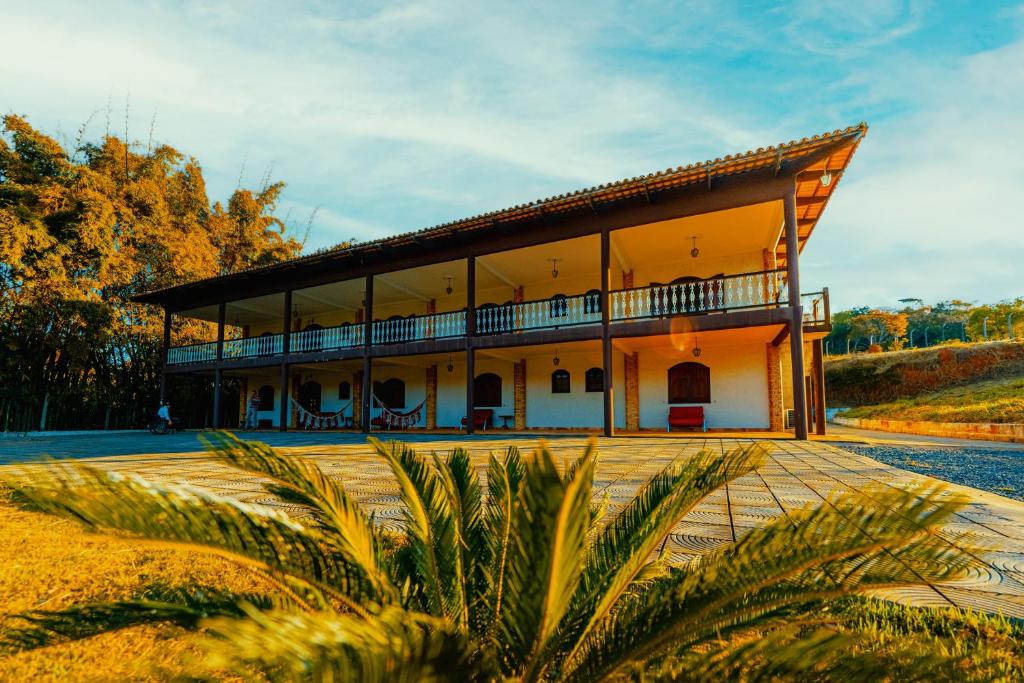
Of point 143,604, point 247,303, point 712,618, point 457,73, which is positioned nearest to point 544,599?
point 712,618

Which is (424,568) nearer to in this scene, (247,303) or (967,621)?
(967,621)

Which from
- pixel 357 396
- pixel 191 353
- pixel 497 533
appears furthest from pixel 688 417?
pixel 191 353

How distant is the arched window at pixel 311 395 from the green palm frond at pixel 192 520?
62.1 ft

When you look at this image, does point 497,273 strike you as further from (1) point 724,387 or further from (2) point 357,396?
(2) point 357,396

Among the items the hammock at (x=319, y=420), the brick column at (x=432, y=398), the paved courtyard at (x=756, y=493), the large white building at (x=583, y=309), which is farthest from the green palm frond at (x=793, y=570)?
the brick column at (x=432, y=398)

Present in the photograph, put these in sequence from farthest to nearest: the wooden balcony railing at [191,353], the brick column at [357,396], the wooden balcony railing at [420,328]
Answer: the brick column at [357,396]
the wooden balcony railing at [191,353]
the wooden balcony railing at [420,328]

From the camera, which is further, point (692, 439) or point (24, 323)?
point (24, 323)

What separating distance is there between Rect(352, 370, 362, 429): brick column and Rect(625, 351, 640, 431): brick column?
9300mm

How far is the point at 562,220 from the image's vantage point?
11.7 metres

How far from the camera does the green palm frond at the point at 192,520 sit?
0.84m

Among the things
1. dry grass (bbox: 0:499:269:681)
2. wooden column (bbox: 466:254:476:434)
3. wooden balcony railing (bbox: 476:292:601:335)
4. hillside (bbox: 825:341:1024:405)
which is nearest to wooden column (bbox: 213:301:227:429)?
wooden column (bbox: 466:254:476:434)

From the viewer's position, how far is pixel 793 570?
3.14 feet

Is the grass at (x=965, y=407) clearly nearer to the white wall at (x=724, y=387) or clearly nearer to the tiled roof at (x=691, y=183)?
the white wall at (x=724, y=387)

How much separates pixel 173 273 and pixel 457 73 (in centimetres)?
1583
